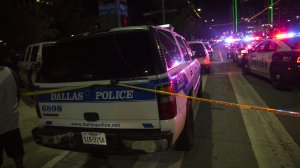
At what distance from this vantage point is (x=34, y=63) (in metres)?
10.6

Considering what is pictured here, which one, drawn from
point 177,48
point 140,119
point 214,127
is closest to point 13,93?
point 140,119

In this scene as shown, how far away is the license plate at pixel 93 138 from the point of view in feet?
12.8

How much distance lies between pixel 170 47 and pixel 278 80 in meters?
5.49

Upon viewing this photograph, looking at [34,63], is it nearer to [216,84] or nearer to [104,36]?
[216,84]

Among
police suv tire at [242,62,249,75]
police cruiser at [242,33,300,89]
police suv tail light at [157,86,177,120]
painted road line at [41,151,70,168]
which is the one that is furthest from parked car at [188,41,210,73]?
police suv tail light at [157,86,177,120]

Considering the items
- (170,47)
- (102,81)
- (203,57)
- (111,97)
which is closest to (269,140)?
(170,47)

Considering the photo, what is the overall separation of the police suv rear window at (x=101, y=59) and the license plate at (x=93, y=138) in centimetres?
69

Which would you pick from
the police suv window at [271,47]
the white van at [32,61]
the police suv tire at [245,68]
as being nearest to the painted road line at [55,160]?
the white van at [32,61]

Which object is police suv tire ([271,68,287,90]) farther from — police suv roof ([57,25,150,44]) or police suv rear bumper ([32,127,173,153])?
police suv rear bumper ([32,127,173,153])

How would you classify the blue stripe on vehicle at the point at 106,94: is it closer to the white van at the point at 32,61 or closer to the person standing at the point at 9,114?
the person standing at the point at 9,114

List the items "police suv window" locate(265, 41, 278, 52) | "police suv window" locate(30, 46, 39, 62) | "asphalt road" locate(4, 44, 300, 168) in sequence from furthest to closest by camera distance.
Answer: "police suv window" locate(30, 46, 39, 62)
"police suv window" locate(265, 41, 278, 52)
"asphalt road" locate(4, 44, 300, 168)

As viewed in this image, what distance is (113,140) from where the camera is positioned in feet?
12.6

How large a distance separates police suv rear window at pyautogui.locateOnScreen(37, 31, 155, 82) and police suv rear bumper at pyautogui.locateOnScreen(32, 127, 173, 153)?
669 millimetres

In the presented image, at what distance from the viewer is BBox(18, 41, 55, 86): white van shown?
410 inches
